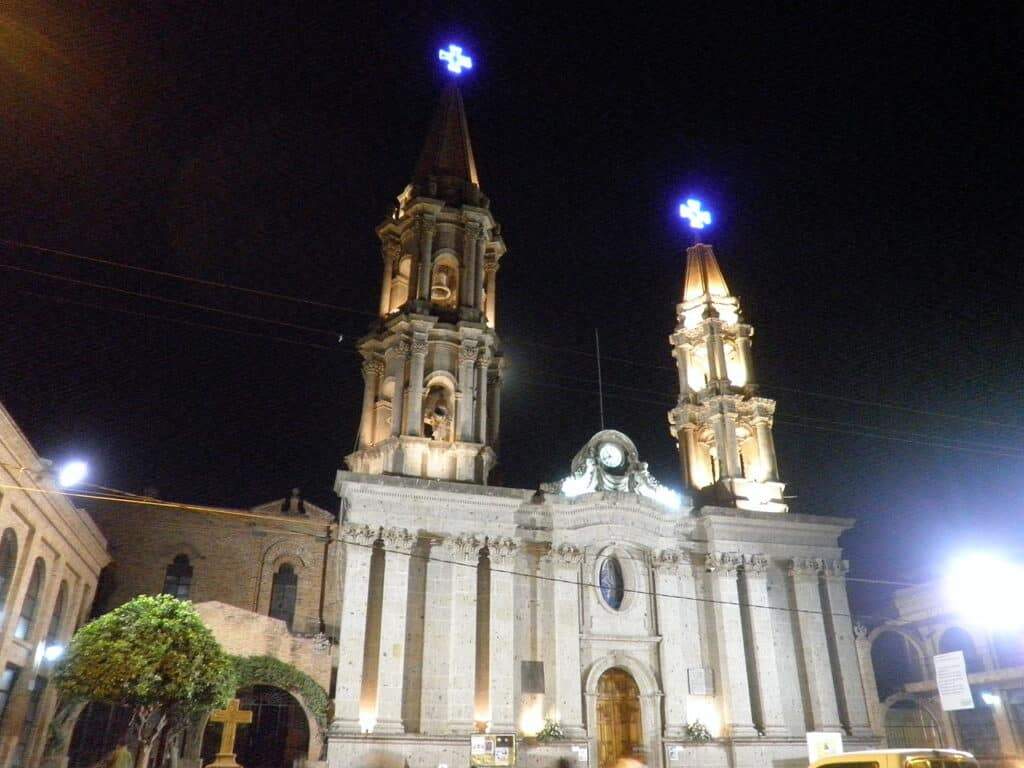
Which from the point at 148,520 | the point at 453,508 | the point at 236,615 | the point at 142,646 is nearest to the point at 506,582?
the point at 453,508

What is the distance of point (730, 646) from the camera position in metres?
29.0

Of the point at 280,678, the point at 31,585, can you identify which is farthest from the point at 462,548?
the point at 31,585

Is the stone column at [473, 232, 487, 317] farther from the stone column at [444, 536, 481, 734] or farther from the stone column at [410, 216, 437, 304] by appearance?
the stone column at [444, 536, 481, 734]

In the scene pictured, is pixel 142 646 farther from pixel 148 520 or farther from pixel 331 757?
pixel 148 520

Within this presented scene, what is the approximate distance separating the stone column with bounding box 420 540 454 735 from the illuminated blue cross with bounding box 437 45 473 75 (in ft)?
77.7

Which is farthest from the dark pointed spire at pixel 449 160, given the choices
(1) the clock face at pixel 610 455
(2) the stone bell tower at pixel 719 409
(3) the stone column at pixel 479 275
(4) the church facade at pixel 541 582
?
(1) the clock face at pixel 610 455

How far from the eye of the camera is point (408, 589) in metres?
26.5

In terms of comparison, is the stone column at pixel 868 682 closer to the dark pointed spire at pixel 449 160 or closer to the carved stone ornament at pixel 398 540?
the carved stone ornament at pixel 398 540

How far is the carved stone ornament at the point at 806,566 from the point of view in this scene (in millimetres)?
31328

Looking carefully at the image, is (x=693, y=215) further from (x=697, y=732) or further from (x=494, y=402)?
(x=697, y=732)

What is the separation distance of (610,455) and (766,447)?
8.46 metres

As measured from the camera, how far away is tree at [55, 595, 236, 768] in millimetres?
21656

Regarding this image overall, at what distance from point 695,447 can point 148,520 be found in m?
26.1

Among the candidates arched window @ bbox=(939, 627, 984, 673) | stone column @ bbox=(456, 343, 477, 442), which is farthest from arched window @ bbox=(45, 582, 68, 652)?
arched window @ bbox=(939, 627, 984, 673)
